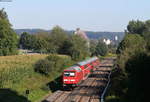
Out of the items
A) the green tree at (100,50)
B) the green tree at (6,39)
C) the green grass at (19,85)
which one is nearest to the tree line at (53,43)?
the green tree at (6,39)

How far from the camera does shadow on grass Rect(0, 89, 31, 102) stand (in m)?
28.4

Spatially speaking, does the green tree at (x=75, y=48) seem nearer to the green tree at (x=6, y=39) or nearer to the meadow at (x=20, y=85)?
the green tree at (x=6, y=39)

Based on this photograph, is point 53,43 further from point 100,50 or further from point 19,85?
point 19,85

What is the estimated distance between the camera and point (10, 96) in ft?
96.9

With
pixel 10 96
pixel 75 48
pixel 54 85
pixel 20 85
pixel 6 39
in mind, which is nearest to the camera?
pixel 10 96

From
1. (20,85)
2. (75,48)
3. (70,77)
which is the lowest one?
(20,85)

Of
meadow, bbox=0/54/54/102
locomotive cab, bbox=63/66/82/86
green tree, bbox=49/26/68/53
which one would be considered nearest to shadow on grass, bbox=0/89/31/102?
meadow, bbox=0/54/54/102

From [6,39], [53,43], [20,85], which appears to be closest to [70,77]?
[20,85]

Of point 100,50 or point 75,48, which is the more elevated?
point 75,48

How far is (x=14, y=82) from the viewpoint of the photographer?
36125 millimetres

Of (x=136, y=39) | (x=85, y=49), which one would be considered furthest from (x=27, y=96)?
(x=85, y=49)

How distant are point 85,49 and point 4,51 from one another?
25.3m

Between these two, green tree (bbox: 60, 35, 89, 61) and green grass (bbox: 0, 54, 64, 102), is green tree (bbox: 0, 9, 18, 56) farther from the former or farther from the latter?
green grass (bbox: 0, 54, 64, 102)

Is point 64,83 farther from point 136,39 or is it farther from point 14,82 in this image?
point 136,39
